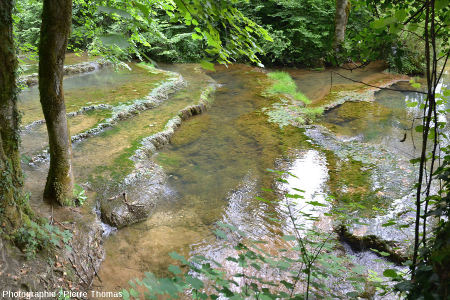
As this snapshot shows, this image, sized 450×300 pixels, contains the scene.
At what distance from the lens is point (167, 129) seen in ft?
24.9

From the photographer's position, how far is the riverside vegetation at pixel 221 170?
5.89 ft

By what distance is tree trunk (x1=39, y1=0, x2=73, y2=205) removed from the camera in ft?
10.4

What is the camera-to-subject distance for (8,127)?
3.06 meters

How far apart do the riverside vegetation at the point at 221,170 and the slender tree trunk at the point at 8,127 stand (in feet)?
0.05

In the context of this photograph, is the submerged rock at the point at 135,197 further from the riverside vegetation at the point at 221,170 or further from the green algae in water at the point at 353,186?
the green algae in water at the point at 353,186

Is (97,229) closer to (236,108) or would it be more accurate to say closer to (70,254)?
(70,254)

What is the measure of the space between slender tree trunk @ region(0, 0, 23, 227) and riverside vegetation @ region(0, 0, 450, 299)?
0.05ft

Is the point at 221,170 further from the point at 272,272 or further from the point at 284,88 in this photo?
the point at 284,88

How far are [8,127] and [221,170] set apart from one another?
3.90 metres

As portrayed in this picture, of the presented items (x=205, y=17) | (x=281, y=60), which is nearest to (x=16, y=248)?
(x=205, y=17)

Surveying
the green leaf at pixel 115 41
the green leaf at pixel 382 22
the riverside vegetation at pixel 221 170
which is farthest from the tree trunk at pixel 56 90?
the green leaf at pixel 382 22

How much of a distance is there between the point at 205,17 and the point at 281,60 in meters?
16.8

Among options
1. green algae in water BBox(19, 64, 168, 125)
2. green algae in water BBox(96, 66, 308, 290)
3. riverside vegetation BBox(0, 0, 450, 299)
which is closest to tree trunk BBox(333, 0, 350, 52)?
riverside vegetation BBox(0, 0, 450, 299)

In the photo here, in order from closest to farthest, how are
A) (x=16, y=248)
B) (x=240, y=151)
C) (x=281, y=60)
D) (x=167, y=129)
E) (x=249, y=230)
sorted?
(x=16, y=248)
(x=249, y=230)
(x=240, y=151)
(x=167, y=129)
(x=281, y=60)
